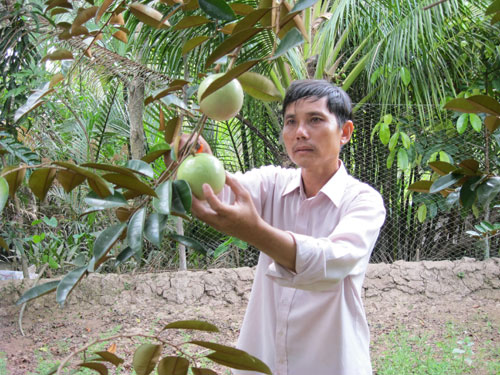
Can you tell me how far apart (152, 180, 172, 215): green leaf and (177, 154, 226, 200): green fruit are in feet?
0.24

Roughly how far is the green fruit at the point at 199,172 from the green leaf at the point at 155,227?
0.09 meters

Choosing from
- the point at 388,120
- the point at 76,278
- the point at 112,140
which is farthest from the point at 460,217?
the point at 76,278

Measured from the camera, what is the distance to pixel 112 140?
404 centimetres

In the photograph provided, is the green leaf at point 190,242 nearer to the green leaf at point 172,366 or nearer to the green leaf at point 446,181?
the green leaf at point 172,366

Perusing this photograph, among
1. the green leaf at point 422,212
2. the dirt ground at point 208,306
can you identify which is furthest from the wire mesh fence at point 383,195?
the dirt ground at point 208,306

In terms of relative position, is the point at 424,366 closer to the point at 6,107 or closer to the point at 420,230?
the point at 420,230

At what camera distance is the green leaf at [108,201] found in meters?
0.51

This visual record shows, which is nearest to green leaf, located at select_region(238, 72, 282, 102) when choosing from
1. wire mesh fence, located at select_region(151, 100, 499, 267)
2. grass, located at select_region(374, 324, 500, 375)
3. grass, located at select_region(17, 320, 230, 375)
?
grass, located at select_region(17, 320, 230, 375)

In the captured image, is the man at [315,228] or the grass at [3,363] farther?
the grass at [3,363]

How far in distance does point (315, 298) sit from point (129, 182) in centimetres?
58

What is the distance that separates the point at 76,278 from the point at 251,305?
597 mm

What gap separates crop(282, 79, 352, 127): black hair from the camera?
1.00m

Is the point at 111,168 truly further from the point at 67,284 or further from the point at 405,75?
the point at 405,75

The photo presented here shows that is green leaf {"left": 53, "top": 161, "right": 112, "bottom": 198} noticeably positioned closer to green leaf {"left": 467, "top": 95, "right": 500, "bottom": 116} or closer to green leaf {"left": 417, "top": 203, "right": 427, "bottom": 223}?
green leaf {"left": 467, "top": 95, "right": 500, "bottom": 116}
